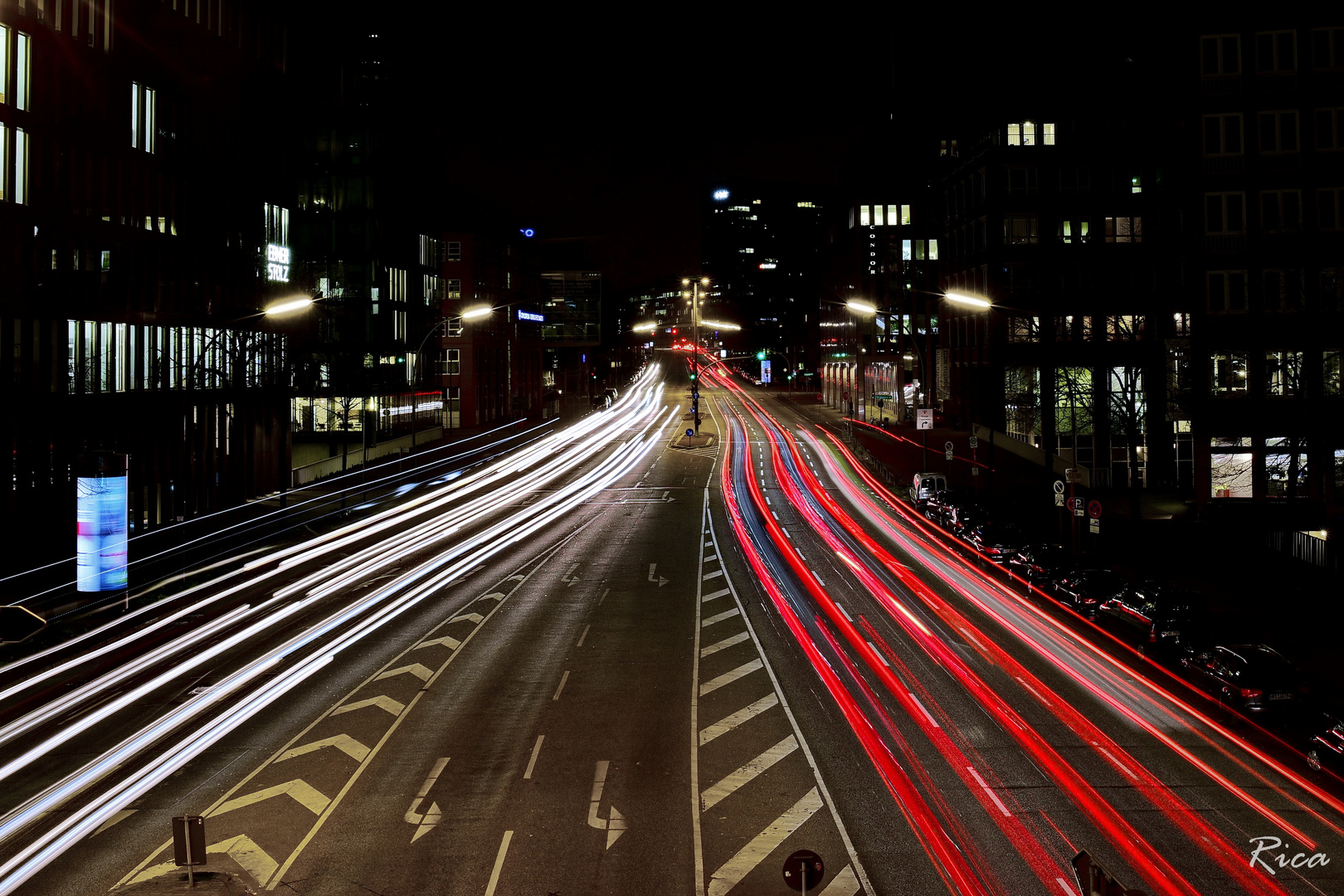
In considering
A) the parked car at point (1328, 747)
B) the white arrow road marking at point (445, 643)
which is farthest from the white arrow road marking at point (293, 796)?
the parked car at point (1328, 747)

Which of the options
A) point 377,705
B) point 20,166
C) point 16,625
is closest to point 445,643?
point 377,705

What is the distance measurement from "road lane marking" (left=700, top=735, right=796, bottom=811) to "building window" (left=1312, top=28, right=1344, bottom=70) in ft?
158

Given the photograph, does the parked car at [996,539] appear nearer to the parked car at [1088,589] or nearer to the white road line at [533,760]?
the parked car at [1088,589]

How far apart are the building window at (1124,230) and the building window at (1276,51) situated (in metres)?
15.2

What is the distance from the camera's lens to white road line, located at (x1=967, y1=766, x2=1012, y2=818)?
14.9 metres

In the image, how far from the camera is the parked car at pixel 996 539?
35219 millimetres

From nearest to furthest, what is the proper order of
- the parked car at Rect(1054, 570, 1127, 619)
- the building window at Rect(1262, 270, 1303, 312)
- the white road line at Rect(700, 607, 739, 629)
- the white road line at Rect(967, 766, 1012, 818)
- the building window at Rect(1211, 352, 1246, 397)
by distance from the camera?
the white road line at Rect(967, 766, 1012, 818)
the white road line at Rect(700, 607, 739, 629)
the parked car at Rect(1054, 570, 1127, 619)
the building window at Rect(1262, 270, 1303, 312)
the building window at Rect(1211, 352, 1246, 397)

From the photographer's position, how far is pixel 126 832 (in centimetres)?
1411

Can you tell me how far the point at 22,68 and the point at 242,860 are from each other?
33.5 m

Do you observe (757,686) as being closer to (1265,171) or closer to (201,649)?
(201,649)

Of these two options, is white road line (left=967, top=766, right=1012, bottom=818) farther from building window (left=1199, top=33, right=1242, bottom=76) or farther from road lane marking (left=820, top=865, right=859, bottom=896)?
building window (left=1199, top=33, right=1242, bottom=76)

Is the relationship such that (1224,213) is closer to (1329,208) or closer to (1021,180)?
(1329,208)

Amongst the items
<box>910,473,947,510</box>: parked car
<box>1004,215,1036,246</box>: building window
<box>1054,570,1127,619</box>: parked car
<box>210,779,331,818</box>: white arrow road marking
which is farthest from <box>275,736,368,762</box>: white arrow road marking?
<box>1004,215,1036,246</box>: building window

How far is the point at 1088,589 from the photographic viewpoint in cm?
2827
